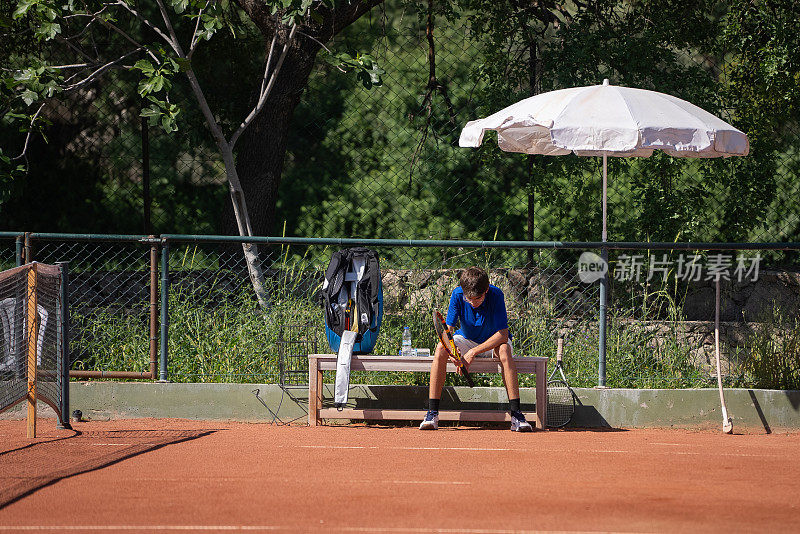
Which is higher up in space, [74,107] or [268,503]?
[74,107]

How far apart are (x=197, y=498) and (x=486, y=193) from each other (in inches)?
354

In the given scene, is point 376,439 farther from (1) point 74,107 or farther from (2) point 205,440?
(1) point 74,107

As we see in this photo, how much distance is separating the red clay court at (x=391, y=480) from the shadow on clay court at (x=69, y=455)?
2cm

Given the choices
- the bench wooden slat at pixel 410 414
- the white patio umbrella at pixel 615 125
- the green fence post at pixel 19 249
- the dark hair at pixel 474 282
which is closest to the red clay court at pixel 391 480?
the bench wooden slat at pixel 410 414

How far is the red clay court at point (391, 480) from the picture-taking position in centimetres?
510

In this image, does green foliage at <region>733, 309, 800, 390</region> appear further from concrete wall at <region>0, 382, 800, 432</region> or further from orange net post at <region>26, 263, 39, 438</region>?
orange net post at <region>26, 263, 39, 438</region>

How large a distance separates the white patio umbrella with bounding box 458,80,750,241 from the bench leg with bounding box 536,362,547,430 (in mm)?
1823

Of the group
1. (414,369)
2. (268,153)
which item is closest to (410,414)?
(414,369)

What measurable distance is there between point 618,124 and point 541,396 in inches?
91.0

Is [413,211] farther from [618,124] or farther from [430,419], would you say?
[430,419]

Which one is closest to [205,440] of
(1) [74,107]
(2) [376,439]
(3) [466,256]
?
→ (2) [376,439]

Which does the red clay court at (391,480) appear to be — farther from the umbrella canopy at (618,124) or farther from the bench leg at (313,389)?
the umbrella canopy at (618,124)

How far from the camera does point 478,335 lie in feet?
28.3

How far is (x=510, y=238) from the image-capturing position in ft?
46.6
